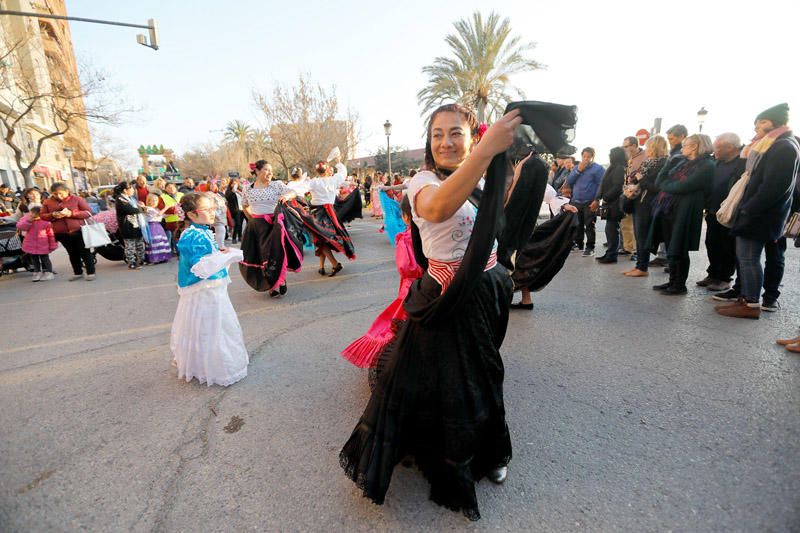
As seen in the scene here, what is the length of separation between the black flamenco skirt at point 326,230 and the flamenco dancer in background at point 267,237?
533mm

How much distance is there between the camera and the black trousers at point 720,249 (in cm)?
511

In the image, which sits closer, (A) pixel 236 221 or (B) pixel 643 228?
(B) pixel 643 228

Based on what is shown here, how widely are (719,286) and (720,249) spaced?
1.66 feet

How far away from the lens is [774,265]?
4.20 metres

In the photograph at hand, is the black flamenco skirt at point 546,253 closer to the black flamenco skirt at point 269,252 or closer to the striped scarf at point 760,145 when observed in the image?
the striped scarf at point 760,145

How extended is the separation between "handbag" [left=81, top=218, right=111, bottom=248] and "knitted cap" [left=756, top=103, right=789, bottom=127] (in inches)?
410

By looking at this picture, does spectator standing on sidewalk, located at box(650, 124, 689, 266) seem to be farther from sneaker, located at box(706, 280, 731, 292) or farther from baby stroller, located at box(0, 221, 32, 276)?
baby stroller, located at box(0, 221, 32, 276)

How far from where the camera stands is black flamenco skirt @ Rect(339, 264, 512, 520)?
5.78ft

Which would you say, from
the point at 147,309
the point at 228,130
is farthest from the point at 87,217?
the point at 228,130

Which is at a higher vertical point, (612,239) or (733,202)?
(733,202)

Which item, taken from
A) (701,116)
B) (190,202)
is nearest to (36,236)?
(190,202)

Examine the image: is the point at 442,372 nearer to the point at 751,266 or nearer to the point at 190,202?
the point at 190,202

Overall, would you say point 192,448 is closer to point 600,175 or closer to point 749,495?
point 749,495

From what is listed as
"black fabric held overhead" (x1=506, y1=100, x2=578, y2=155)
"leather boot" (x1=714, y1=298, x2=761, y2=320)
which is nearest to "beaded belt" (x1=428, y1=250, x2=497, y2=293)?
"black fabric held overhead" (x1=506, y1=100, x2=578, y2=155)
